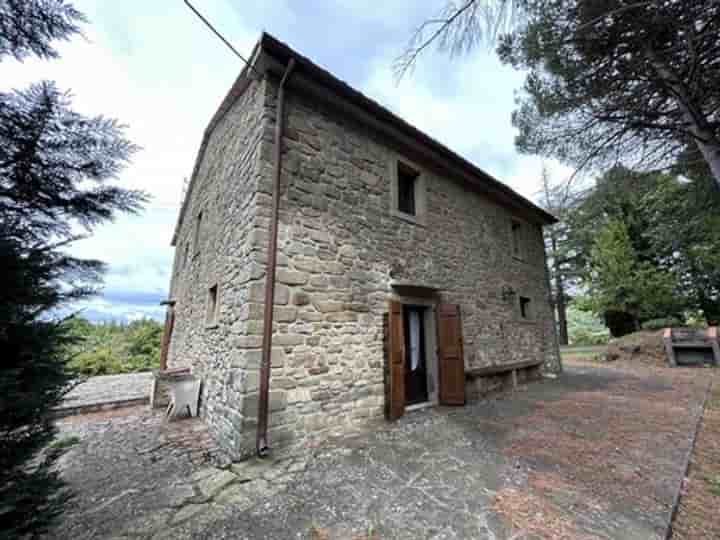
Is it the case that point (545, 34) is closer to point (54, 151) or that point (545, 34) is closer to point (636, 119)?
point (636, 119)

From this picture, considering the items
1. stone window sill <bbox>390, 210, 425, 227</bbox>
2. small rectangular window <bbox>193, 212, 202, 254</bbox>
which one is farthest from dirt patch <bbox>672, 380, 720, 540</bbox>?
small rectangular window <bbox>193, 212, 202, 254</bbox>

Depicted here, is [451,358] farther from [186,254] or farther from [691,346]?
[691,346]

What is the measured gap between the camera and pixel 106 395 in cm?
623

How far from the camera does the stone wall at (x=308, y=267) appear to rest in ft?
11.4

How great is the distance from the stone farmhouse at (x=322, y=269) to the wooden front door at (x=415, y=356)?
1.2 inches

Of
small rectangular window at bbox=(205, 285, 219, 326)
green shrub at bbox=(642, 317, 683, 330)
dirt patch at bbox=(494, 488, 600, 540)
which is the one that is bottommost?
dirt patch at bbox=(494, 488, 600, 540)

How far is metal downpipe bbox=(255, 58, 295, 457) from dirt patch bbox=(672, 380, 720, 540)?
3.51 m

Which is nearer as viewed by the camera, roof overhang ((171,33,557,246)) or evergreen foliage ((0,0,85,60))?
evergreen foliage ((0,0,85,60))

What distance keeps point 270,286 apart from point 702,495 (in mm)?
4531

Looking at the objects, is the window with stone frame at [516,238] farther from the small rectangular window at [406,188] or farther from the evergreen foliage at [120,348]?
the evergreen foliage at [120,348]

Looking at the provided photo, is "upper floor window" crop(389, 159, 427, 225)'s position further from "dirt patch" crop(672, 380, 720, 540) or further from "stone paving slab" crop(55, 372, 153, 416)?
"stone paving slab" crop(55, 372, 153, 416)

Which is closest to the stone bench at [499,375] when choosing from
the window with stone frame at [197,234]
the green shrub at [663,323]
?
the window with stone frame at [197,234]

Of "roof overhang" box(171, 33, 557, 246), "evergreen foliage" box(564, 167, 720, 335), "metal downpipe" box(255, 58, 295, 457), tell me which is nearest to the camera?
"metal downpipe" box(255, 58, 295, 457)

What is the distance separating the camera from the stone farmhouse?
3.51 meters
